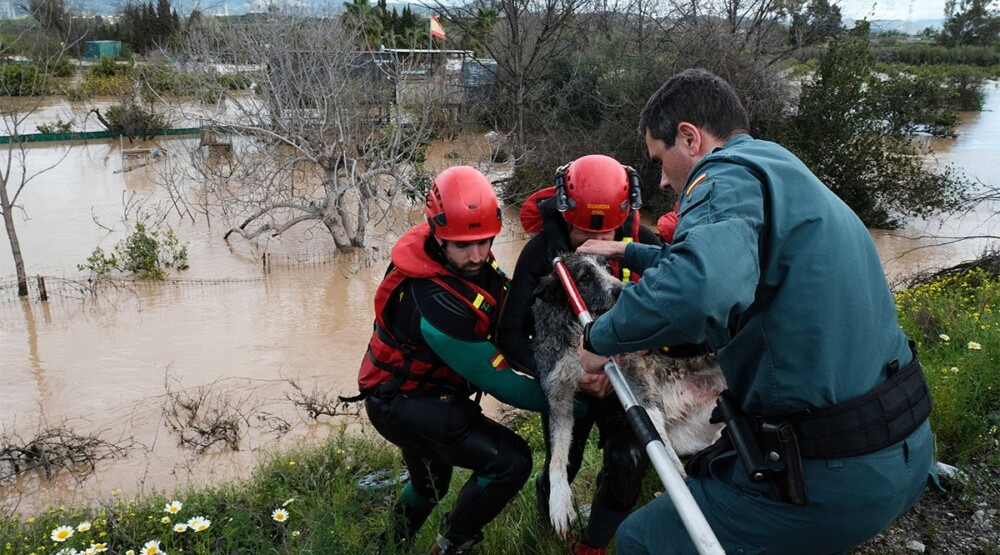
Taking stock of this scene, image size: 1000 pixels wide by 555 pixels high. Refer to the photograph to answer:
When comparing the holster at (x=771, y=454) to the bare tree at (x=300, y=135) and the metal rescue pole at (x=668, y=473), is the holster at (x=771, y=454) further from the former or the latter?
the bare tree at (x=300, y=135)

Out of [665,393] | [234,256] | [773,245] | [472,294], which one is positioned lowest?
[234,256]

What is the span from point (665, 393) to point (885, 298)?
3.97 feet

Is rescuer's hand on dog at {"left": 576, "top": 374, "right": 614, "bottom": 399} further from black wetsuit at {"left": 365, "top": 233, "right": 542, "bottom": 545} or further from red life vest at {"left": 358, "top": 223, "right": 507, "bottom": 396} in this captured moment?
red life vest at {"left": 358, "top": 223, "right": 507, "bottom": 396}

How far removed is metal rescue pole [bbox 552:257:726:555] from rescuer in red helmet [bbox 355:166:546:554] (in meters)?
0.62

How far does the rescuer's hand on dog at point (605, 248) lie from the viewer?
3.31 meters

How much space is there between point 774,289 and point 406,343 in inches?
72.7

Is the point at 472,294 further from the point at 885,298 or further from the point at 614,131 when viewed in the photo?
the point at 614,131

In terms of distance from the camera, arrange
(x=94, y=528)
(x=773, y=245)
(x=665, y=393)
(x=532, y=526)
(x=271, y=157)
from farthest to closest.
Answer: (x=271, y=157) < (x=94, y=528) < (x=532, y=526) < (x=665, y=393) < (x=773, y=245)

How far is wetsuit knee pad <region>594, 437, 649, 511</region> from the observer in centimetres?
324

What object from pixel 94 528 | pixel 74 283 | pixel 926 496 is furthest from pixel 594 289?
pixel 74 283

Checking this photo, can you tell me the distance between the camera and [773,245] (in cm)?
204

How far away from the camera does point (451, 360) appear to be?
10.5 ft

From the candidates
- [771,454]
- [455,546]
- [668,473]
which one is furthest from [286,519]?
[771,454]

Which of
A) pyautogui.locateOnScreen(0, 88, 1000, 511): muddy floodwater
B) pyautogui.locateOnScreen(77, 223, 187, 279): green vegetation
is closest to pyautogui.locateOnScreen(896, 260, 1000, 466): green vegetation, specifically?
pyautogui.locateOnScreen(0, 88, 1000, 511): muddy floodwater
